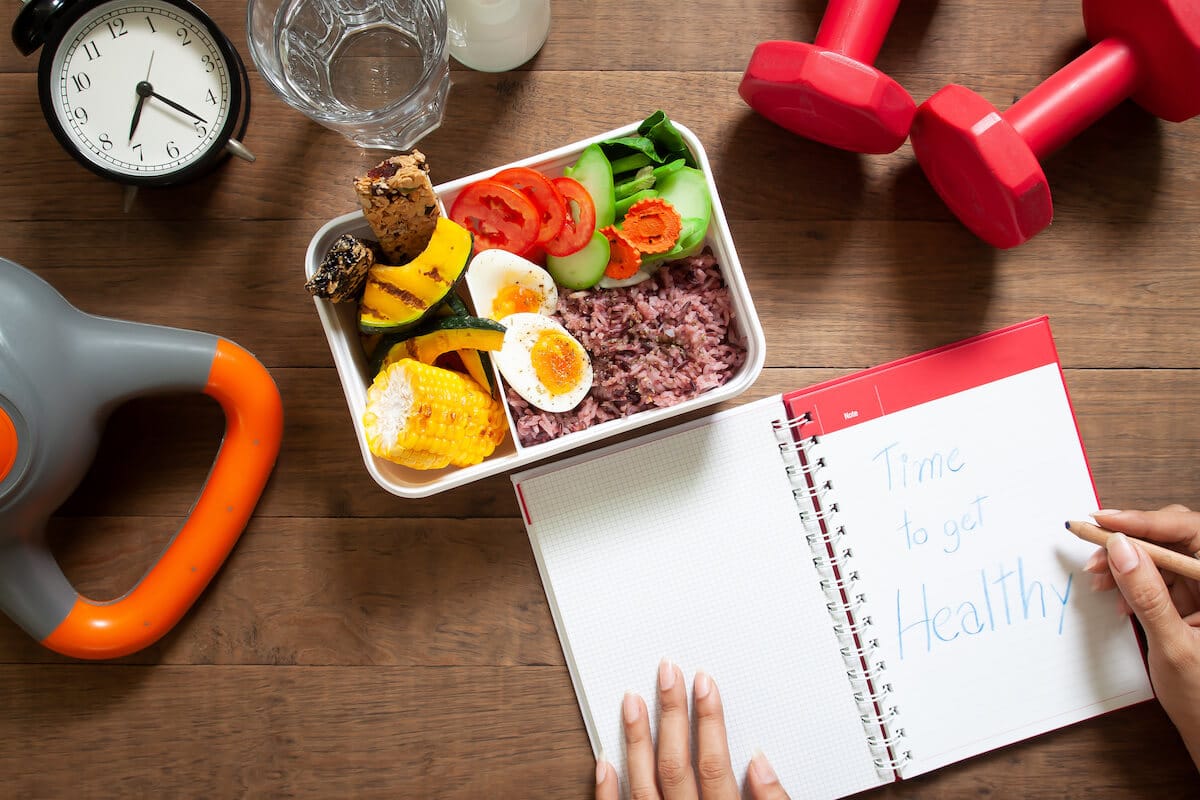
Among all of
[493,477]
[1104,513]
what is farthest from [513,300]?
[1104,513]

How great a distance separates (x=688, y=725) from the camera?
997 millimetres

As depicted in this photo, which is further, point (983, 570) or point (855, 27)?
point (983, 570)

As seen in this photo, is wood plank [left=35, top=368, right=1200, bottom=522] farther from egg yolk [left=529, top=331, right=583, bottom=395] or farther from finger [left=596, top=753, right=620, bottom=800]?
finger [left=596, top=753, right=620, bottom=800]

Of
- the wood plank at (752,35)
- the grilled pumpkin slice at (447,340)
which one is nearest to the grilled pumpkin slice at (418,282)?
the grilled pumpkin slice at (447,340)

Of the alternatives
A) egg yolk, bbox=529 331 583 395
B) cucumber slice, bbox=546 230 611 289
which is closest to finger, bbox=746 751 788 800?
egg yolk, bbox=529 331 583 395

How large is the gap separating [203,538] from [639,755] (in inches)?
25.9

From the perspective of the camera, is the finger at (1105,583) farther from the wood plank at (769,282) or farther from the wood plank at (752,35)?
the wood plank at (752,35)

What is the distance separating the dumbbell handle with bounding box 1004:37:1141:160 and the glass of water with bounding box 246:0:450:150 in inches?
28.9

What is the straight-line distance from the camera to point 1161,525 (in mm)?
975

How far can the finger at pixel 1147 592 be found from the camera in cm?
94

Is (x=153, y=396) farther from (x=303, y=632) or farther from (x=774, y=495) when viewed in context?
(x=774, y=495)

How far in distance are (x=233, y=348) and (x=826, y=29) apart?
2.86 ft

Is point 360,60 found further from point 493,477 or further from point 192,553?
point 192,553

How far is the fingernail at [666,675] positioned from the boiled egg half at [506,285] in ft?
1.68
